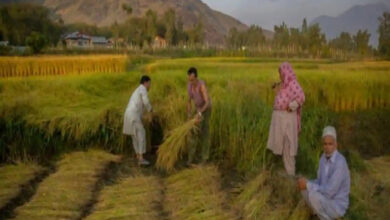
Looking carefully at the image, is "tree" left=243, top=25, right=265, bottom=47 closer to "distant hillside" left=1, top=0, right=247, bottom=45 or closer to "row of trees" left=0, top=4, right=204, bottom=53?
"row of trees" left=0, top=4, right=204, bottom=53

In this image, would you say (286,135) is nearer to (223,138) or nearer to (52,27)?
(223,138)

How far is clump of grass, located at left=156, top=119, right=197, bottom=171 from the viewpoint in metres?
5.82

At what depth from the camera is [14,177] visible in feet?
18.4

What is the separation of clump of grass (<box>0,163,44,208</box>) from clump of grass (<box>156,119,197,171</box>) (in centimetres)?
164

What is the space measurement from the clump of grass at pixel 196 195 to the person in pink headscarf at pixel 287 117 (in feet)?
2.72

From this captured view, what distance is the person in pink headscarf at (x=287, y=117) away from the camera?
5.00 metres

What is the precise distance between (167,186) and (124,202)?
0.75 meters

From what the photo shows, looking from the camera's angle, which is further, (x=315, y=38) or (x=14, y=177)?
(x=315, y=38)

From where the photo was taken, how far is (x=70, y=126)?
6875 mm

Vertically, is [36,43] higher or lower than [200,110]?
higher

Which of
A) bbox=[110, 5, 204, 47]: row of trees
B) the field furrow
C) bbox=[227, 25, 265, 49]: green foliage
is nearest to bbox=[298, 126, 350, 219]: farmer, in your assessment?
the field furrow

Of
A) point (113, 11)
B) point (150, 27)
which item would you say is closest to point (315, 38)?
point (150, 27)

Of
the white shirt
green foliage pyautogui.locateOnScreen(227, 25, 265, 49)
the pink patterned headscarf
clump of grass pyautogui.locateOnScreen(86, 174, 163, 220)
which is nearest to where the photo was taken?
clump of grass pyautogui.locateOnScreen(86, 174, 163, 220)

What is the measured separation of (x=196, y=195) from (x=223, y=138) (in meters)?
1.65
